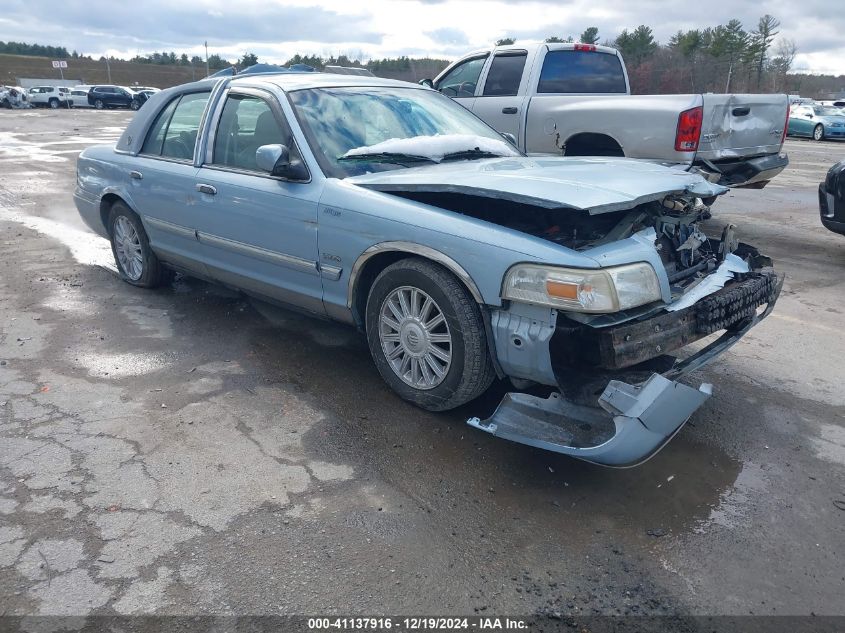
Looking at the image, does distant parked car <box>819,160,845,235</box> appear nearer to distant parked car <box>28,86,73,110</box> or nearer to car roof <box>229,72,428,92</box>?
car roof <box>229,72,428,92</box>

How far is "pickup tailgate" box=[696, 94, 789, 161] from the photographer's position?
6.90 metres

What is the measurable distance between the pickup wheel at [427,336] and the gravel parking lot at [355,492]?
7.6 inches

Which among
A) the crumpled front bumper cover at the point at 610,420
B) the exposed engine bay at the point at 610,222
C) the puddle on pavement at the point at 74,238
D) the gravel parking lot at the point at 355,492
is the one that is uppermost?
the exposed engine bay at the point at 610,222

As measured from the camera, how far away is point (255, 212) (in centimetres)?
425

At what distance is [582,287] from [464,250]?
1.99 ft

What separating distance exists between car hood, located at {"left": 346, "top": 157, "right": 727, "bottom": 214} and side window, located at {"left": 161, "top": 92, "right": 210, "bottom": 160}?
1.73 metres

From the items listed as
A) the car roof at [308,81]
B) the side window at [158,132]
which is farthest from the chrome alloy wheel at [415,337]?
the side window at [158,132]

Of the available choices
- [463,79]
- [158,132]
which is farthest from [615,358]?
[463,79]

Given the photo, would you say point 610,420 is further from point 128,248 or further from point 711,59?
point 711,59

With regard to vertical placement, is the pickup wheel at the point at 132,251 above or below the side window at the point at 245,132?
below

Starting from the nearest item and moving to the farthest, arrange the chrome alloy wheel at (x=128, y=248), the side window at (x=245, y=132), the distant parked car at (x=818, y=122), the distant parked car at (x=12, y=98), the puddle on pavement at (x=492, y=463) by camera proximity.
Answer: the puddle on pavement at (x=492, y=463), the side window at (x=245, y=132), the chrome alloy wheel at (x=128, y=248), the distant parked car at (x=818, y=122), the distant parked car at (x=12, y=98)

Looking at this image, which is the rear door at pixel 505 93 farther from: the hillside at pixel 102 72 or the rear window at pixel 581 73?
the hillside at pixel 102 72

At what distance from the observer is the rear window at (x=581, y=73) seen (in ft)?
26.5

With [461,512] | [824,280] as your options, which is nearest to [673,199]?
[461,512]
